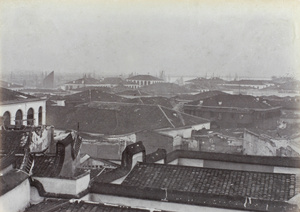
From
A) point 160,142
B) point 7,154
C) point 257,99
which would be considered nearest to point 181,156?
point 160,142

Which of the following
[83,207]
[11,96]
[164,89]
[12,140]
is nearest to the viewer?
[83,207]

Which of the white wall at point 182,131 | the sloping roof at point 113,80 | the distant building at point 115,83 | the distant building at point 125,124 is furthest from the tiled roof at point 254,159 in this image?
the distant building at point 115,83

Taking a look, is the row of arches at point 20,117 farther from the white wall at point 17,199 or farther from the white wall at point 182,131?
the white wall at point 17,199

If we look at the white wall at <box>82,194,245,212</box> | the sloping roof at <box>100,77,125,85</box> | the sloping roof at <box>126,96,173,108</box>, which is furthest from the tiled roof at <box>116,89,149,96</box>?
the white wall at <box>82,194,245,212</box>

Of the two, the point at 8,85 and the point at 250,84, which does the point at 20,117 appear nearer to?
the point at 8,85

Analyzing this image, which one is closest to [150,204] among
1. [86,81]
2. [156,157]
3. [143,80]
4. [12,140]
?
[156,157]

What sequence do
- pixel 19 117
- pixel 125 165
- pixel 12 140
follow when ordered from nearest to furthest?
pixel 12 140 < pixel 125 165 < pixel 19 117

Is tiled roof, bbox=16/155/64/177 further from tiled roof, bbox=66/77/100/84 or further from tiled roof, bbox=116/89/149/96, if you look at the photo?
tiled roof, bbox=116/89/149/96
